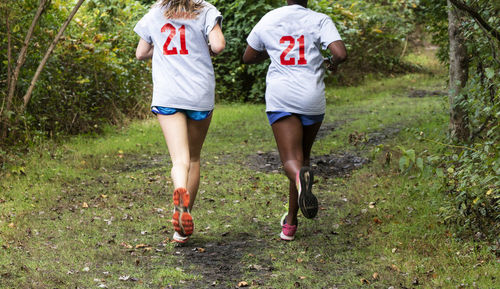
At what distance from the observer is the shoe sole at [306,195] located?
179 inches

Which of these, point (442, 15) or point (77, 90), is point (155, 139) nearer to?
point (77, 90)

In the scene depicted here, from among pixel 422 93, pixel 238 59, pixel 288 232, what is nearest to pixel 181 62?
pixel 288 232

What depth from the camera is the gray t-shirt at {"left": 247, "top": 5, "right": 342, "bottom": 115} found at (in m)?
4.75

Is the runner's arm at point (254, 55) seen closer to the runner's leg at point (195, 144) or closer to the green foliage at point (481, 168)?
the runner's leg at point (195, 144)

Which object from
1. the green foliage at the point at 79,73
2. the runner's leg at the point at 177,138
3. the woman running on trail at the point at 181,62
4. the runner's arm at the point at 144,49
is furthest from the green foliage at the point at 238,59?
the runner's leg at the point at 177,138

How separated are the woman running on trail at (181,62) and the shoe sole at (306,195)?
0.83 metres

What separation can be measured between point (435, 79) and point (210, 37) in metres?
17.3

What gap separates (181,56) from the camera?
475cm

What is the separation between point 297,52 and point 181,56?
0.87 meters

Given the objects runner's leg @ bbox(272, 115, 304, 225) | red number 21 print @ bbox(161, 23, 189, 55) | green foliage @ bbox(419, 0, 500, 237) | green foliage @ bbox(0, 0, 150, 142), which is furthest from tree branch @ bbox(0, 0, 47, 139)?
green foliage @ bbox(419, 0, 500, 237)

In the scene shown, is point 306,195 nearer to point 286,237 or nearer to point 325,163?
point 286,237

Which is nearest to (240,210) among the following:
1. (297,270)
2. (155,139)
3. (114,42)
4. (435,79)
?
(297,270)

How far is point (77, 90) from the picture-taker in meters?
10.6

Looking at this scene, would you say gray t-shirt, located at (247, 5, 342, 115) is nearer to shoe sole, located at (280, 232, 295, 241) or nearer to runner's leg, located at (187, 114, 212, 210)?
runner's leg, located at (187, 114, 212, 210)
